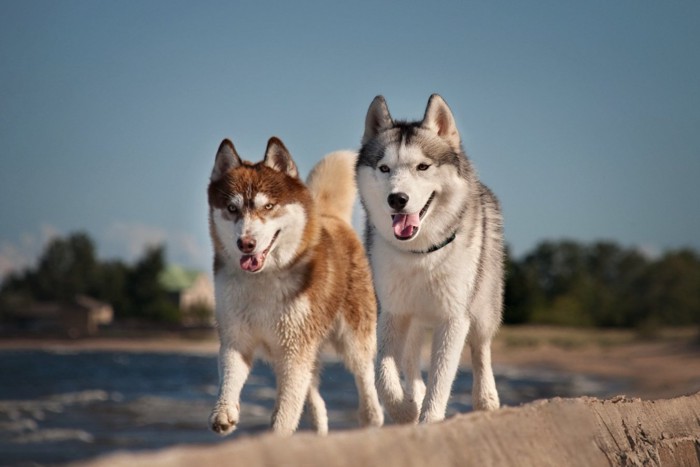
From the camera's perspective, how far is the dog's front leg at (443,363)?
17.0ft

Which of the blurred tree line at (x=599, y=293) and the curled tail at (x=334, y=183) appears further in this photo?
the blurred tree line at (x=599, y=293)

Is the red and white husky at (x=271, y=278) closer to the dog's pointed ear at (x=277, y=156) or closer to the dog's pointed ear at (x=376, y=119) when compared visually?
the dog's pointed ear at (x=277, y=156)

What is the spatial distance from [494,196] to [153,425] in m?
17.2

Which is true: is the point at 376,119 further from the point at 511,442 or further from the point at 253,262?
the point at 511,442

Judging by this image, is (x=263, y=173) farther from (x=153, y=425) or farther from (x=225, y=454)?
(x=153, y=425)

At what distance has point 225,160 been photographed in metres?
5.86

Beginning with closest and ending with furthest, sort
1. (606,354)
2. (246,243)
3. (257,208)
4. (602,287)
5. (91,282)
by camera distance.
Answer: (246,243) < (257,208) < (606,354) < (602,287) < (91,282)

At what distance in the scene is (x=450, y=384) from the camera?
17.3 feet

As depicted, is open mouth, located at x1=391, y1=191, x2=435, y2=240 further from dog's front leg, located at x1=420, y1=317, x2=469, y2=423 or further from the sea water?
the sea water

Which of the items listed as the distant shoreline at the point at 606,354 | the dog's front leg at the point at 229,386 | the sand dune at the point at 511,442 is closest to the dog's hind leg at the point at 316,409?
the dog's front leg at the point at 229,386

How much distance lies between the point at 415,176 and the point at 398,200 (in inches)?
7.5

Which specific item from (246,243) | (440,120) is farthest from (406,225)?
(246,243)

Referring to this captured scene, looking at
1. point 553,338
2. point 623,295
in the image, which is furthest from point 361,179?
point 623,295

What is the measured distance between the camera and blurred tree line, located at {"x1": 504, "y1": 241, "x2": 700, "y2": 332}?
53.0 m
